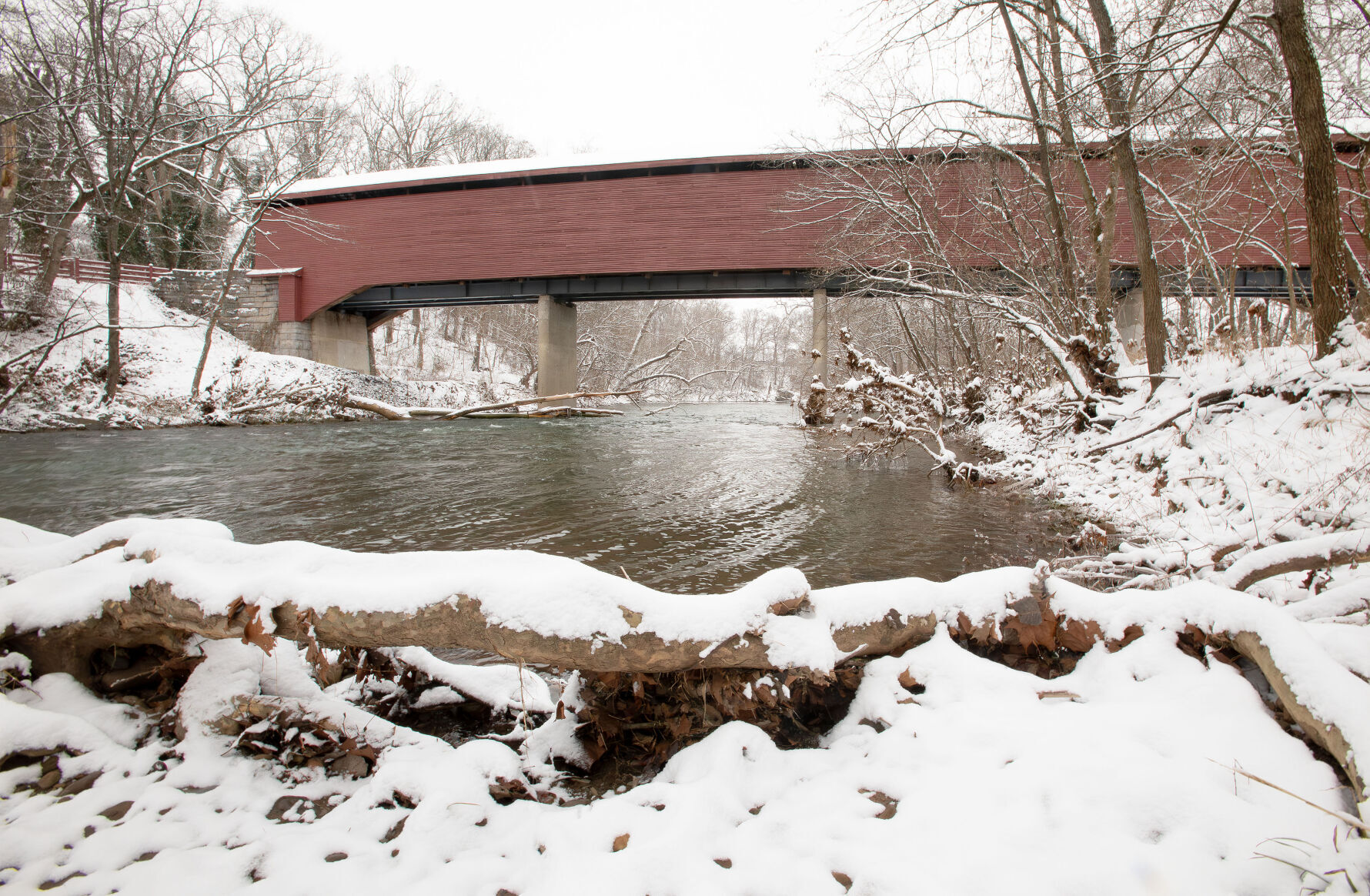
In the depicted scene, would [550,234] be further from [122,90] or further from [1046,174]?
[1046,174]

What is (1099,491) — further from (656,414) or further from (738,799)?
(656,414)

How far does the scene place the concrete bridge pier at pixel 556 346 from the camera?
20.5 metres

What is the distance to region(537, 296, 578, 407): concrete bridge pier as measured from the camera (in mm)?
20453

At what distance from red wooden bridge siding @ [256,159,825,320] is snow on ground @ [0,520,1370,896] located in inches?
638

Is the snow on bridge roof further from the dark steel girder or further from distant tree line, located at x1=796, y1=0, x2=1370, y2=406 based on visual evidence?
distant tree line, located at x1=796, y1=0, x2=1370, y2=406

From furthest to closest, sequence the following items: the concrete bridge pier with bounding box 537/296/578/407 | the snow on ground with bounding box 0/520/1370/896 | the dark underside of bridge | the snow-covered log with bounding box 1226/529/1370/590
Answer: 1. the concrete bridge pier with bounding box 537/296/578/407
2. the dark underside of bridge
3. the snow-covered log with bounding box 1226/529/1370/590
4. the snow on ground with bounding box 0/520/1370/896

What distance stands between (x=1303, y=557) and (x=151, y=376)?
2105cm

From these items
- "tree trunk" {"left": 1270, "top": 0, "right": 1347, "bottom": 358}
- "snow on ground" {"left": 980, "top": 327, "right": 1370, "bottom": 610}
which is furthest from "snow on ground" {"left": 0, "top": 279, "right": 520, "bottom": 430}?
"tree trunk" {"left": 1270, "top": 0, "right": 1347, "bottom": 358}

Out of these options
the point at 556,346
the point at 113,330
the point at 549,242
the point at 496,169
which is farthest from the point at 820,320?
the point at 113,330

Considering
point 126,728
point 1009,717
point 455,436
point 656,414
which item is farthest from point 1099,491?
point 656,414

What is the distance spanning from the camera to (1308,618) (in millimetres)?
1928

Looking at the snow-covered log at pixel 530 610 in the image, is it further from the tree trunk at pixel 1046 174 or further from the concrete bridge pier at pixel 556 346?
the concrete bridge pier at pixel 556 346

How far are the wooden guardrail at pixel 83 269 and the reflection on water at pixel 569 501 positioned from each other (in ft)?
25.4

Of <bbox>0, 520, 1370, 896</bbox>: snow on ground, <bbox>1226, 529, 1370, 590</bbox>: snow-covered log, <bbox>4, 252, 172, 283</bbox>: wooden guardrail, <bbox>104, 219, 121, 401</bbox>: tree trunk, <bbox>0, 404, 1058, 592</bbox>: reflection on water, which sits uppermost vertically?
<bbox>4, 252, 172, 283</bbox>: wooden guardrail
